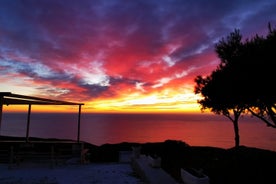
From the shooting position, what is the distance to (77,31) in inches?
776

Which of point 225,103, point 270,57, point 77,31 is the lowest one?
point 225,103

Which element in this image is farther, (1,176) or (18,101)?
(18,101)

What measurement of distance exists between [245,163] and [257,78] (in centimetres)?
463

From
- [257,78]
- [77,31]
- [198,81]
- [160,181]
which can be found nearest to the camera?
[160,181]

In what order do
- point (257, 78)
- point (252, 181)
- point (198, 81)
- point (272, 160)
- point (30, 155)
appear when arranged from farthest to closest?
1. point (198, 81)
2. point (30, 155)
3. point (272, 160)
4. point (257, 78)
5. point (252, 181)

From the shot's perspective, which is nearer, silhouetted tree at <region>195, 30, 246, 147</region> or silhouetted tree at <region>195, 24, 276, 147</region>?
silhouetted tree at <region>195, 24, 276, 147</region>

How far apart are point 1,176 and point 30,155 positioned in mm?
4332

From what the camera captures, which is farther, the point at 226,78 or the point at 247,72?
the point at 226,78

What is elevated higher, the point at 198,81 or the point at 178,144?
the point at 198,81

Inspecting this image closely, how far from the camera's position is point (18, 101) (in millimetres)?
17672

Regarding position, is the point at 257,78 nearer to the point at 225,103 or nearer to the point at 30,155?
the point at 225,103

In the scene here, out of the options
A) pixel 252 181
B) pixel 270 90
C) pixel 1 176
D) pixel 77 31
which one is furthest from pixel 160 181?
pixel 77 31

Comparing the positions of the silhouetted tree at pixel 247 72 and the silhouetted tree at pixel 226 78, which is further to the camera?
the silhouetted tree at pixel 226 78

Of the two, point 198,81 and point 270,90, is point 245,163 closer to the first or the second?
point 270,90
